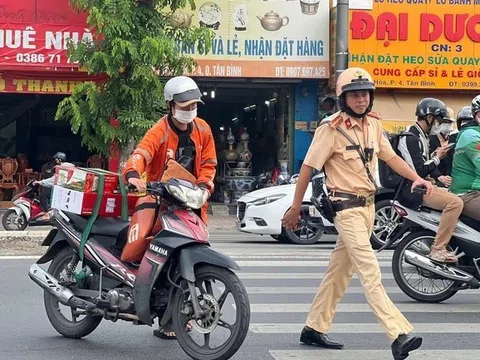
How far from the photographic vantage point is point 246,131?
75.7ft

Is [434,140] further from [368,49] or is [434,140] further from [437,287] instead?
[368,49]

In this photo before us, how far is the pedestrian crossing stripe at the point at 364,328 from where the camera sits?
23.8 feet

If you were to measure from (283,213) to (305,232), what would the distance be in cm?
A: 54

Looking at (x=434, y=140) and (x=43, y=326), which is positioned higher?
(x=434, y=140)

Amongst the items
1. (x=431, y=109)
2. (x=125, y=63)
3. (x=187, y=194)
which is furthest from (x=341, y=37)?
(x=187, y=194)

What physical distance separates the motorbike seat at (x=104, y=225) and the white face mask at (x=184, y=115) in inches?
34.2

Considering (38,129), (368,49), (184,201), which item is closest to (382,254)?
(184,201)

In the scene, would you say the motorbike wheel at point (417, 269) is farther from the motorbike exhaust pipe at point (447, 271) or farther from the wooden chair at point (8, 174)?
the wooden chair at point (8, 174)

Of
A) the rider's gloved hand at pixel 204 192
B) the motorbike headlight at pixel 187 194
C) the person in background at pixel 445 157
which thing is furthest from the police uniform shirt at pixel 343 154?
the person in background at pixel 445 157

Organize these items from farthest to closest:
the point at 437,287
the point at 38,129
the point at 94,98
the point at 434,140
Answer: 1. the point at 38,129
2. the point at 94,98
3. the point at 434,140
4. the point at 437,287

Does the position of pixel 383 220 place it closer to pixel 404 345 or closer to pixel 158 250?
pixel 404 345

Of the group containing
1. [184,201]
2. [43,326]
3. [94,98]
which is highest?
[94,98]

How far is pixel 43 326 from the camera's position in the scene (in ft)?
24.3

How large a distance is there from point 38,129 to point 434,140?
48.9 ft
